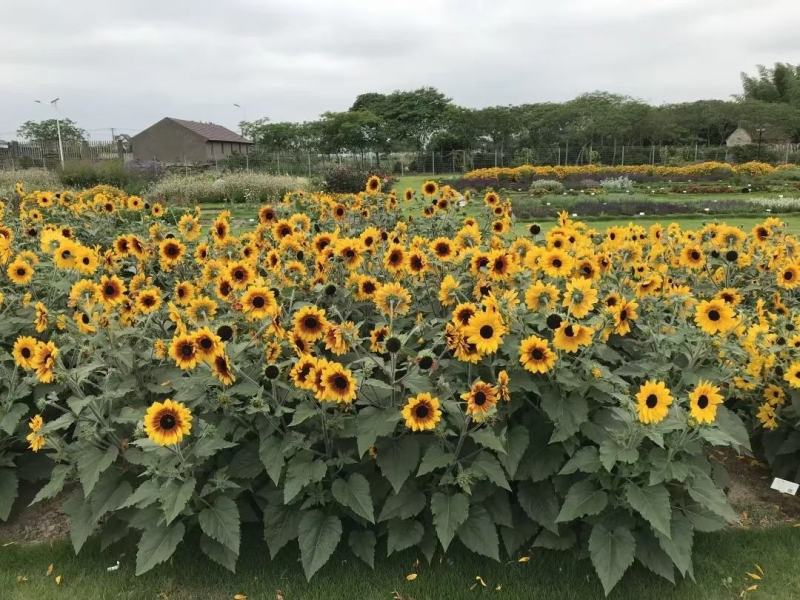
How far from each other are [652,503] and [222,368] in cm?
180

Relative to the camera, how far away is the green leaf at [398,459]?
282cm

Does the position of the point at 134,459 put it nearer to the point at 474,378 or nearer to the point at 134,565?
the point at 134,565

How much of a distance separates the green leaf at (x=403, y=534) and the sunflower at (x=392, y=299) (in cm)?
94

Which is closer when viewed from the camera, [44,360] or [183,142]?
[44,360]

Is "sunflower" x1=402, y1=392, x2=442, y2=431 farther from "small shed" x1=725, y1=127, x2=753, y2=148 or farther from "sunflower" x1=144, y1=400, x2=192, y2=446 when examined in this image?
"small shed" x1=725, y1=127, x2=753, y2=148

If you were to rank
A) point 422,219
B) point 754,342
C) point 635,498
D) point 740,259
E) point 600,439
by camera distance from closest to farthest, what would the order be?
1. point 635,498
2. point 600,439
3. point 754,342
4. point 740,259
5. point 422,219

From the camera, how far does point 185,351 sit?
8.88 feet

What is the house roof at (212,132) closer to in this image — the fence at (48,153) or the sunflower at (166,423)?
the fence at (48,153)

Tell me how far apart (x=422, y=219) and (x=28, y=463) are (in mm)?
3357

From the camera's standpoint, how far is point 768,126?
51.2 metres

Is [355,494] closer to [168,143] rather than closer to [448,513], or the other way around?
[448,513]

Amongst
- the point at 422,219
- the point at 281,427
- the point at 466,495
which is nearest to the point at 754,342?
the point at 466,495

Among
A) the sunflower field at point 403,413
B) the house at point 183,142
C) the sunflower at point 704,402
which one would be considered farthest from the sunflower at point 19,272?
the house at point 183,142

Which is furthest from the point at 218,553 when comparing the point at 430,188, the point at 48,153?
the point at 48,153
